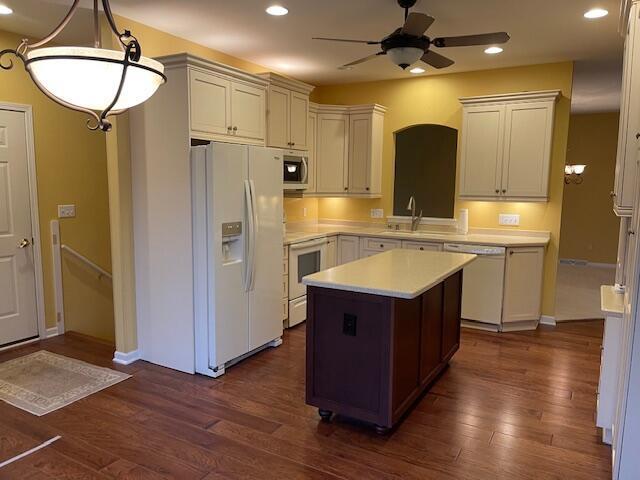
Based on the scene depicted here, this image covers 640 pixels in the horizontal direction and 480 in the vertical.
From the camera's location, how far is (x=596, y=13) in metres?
3.48

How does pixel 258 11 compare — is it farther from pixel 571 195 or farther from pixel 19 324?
pixel 571 195

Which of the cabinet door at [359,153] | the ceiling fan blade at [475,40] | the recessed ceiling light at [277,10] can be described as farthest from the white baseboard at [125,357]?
the ceiling fan blade at [475,40]

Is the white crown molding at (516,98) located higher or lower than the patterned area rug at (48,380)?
higher

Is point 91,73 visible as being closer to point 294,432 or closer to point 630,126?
point 294,432

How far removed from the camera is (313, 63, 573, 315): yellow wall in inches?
195

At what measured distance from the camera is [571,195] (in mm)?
8570

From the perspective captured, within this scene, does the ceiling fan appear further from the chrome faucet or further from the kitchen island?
the chrome faucet

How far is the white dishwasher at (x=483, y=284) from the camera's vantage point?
476 cm

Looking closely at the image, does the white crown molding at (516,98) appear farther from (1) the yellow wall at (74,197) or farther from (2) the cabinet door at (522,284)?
(1) the yellow wall at (74,197)

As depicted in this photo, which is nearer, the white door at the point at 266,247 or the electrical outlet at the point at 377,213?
the white door at the point at 266,247

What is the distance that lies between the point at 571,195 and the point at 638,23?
22.0 feet

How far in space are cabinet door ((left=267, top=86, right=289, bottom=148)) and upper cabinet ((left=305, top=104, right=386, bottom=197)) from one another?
870 millimetres

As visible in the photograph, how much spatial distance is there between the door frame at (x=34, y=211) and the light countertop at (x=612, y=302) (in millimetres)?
4686

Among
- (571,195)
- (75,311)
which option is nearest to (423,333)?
(75,311)
